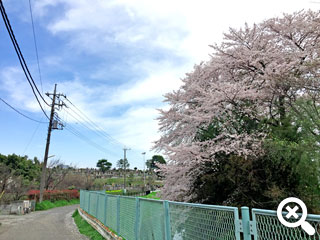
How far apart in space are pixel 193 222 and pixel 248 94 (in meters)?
4.73

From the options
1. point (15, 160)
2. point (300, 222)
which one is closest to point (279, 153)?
point (300, 222)

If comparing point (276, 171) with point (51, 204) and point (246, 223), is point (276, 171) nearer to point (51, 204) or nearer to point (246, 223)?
point (246, 223)

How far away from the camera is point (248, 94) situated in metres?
7.61

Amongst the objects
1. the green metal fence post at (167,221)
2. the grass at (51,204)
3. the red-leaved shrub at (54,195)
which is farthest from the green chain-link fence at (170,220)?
the red-leaved shrub at (54,195)

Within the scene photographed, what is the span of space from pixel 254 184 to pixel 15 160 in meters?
47.4

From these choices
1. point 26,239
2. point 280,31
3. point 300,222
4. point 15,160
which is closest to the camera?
point 300,222

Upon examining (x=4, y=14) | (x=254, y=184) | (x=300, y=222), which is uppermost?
(x=4, y=14)

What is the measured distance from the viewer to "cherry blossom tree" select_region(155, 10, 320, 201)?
7.11 meters

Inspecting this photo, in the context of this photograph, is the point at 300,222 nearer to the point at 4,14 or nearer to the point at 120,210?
the point at 120,210

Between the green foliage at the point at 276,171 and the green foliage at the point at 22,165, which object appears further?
the green foliage at the point at 22,165

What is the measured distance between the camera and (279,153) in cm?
618

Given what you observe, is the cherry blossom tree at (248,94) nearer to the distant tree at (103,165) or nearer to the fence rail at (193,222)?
the fence rail at (193,222)

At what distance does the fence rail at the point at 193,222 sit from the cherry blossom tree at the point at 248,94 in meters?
1.85

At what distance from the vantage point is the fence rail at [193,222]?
262 cm
